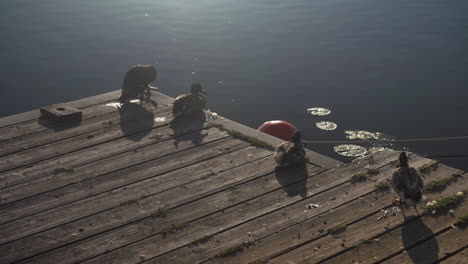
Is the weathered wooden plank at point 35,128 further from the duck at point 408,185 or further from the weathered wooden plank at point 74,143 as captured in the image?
the duck at point 408,185

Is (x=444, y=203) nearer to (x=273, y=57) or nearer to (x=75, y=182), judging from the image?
(x=75, y=182)

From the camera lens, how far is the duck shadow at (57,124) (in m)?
13.3

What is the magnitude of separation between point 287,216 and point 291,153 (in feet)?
5.34

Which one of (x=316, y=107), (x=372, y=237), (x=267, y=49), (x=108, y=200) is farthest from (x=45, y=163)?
(x=267, y=49)

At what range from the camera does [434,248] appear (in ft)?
28.5

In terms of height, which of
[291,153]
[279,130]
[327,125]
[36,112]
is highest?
[291,153]

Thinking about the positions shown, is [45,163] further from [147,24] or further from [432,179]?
[147,24]

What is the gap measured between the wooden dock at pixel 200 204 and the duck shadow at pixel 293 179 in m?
0.02

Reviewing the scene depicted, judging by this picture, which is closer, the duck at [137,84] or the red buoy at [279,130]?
the duck at [137,84]

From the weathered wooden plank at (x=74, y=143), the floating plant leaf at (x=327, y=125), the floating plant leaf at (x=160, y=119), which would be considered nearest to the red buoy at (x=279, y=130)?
the floating plant leaf at (x=160, y=119)

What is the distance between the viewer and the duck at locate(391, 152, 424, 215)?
30.0 feet

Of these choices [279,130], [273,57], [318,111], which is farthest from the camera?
[273,57]

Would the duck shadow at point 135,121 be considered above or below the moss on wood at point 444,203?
below

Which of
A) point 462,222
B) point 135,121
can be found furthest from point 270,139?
point 462,222
